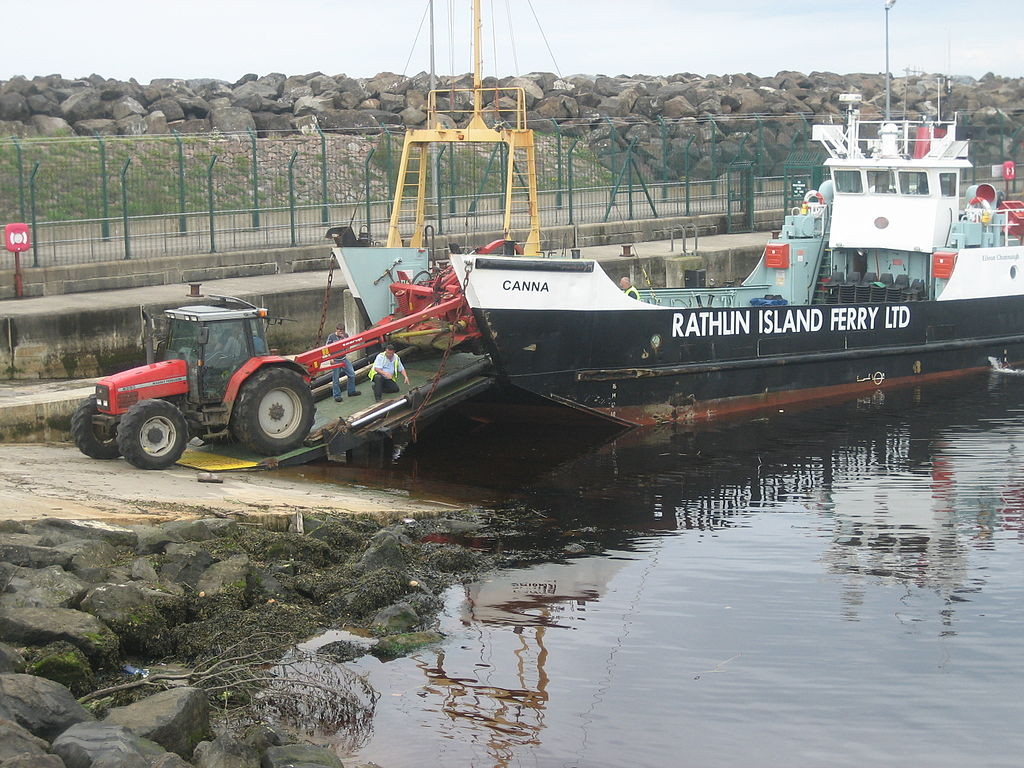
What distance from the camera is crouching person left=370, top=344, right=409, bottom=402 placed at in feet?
56.1

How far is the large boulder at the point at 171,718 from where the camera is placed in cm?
815

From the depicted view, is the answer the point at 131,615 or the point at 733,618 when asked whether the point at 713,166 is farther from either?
the point at 131,615

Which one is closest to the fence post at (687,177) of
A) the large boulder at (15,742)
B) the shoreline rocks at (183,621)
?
the shoreline rocks at (183,621)

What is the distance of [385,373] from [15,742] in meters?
10.00

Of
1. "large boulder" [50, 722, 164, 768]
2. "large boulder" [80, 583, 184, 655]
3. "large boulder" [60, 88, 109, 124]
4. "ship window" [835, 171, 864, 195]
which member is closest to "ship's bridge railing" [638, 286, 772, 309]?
"ship window" [835, 171, 864, 195]

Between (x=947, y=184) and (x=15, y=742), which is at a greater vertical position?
(x=947, y=184)

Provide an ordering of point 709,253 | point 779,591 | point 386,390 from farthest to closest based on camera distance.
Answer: point 709,253 < point 386,390 < point 779,591

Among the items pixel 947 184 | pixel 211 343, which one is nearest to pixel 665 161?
pixel 947 184

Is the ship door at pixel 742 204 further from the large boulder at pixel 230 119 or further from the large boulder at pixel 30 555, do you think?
the large boulder at pixel 30 555

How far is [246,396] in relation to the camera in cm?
1503

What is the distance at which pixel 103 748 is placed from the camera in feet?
25.1

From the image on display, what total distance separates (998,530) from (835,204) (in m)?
9.87

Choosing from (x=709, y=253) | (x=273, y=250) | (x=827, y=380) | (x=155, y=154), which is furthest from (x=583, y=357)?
(x=155, y=154)

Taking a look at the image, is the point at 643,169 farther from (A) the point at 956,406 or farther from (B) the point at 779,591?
(B) the point at 779,591
